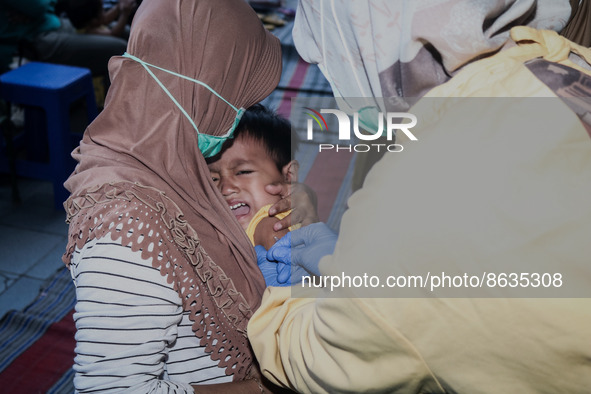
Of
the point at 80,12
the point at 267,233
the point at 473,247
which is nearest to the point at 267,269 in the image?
the point at 267,233

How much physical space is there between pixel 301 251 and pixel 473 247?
71cm

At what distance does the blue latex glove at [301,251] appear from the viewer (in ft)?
4.60

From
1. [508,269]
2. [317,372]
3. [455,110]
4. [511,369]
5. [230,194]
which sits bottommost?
[230,194]

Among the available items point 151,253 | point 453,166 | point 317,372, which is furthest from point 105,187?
point 453,166

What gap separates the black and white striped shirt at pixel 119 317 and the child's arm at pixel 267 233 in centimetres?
62

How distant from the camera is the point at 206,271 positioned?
51.4 inches

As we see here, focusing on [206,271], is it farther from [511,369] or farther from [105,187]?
[511,369]

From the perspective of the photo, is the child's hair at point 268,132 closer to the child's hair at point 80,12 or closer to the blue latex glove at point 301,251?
the blue latex glove at point 301,251

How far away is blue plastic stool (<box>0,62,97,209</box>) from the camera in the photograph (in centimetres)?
334

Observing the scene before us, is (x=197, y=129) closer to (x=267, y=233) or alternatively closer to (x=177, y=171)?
(x=177, y=171)

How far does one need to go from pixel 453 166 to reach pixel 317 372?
0.43 metres

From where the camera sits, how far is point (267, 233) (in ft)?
6.01

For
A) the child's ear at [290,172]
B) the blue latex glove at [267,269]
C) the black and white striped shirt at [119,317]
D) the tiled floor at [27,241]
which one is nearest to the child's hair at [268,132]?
the child's ear at [290,172]

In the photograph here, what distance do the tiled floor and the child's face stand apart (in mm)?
1542
